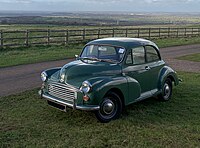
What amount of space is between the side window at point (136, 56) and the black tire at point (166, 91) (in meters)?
1.16

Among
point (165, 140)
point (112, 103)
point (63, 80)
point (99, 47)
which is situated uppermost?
point (99, 47)

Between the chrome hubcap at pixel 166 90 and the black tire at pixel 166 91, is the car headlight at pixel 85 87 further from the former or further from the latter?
the chrome hubcap at pixel 166 90

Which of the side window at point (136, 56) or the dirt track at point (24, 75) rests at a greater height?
the side window at point (136, 56)

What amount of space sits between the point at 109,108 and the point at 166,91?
8.02 feet

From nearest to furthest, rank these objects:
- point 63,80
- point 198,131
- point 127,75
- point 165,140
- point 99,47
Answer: point 165,140, point 198,131, point 63,80, point 127,75, point 99,47

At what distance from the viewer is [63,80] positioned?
20.9 feet

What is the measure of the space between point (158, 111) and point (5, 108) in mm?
3575

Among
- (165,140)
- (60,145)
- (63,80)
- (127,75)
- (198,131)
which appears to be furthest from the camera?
(127,75)

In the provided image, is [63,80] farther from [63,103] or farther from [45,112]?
[45,112]

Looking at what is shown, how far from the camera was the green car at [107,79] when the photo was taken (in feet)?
19.9

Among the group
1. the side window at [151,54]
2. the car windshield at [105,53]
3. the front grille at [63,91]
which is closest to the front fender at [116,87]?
the front grille at [63,91]

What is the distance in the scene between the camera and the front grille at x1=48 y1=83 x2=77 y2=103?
6.16 meters

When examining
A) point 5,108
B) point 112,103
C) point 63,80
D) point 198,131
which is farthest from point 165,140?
point 5,108

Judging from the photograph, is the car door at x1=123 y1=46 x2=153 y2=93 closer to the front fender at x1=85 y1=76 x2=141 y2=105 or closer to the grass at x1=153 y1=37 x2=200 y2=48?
the front fender at x1=85 y1=76 x2=141 y2=105
